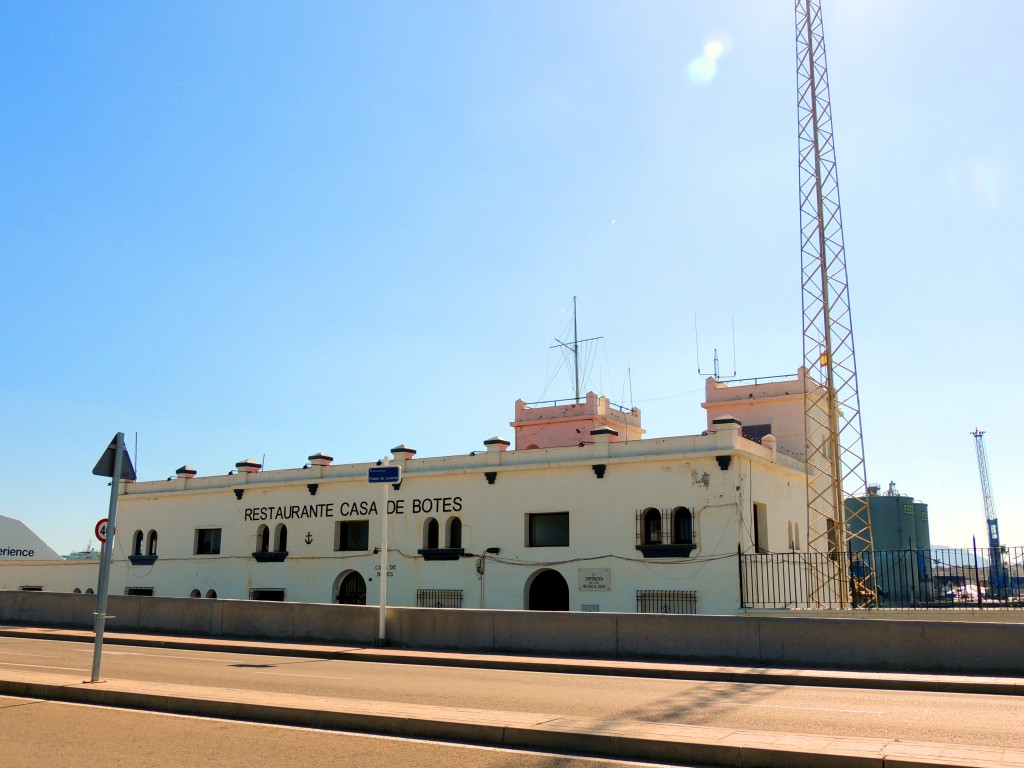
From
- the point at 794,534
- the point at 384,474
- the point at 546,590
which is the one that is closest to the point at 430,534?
the point at 546,590

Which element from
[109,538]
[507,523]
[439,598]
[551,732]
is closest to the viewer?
[551,732]

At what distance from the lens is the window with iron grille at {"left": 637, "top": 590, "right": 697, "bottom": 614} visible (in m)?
27.2

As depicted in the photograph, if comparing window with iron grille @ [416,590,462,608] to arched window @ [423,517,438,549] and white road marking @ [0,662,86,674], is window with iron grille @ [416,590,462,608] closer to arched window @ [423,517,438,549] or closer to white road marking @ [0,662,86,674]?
arched window @ [423,517,438,549]

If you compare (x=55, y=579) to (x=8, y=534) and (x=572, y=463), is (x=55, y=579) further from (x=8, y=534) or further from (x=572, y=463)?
(x=572, y=463)

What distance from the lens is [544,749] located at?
328 inches

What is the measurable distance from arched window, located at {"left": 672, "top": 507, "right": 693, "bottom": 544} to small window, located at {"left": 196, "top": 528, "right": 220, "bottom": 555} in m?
20.5

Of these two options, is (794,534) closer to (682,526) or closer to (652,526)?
(682,526)

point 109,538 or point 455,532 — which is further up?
point 455,532

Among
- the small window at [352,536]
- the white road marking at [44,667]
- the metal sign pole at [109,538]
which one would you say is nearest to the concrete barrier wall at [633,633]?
the white road marking at [44,667]

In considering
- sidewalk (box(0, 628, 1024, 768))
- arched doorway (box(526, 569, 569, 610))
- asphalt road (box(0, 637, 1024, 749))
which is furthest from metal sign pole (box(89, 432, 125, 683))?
arched doorway (box(526, 569, 569, 610))

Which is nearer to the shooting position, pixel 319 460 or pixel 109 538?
pixel 109 538

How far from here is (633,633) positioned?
693 inches

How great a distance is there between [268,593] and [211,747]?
28.9 meters

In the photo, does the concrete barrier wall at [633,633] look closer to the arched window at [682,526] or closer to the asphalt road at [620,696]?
the asphalt road at [620,696]
